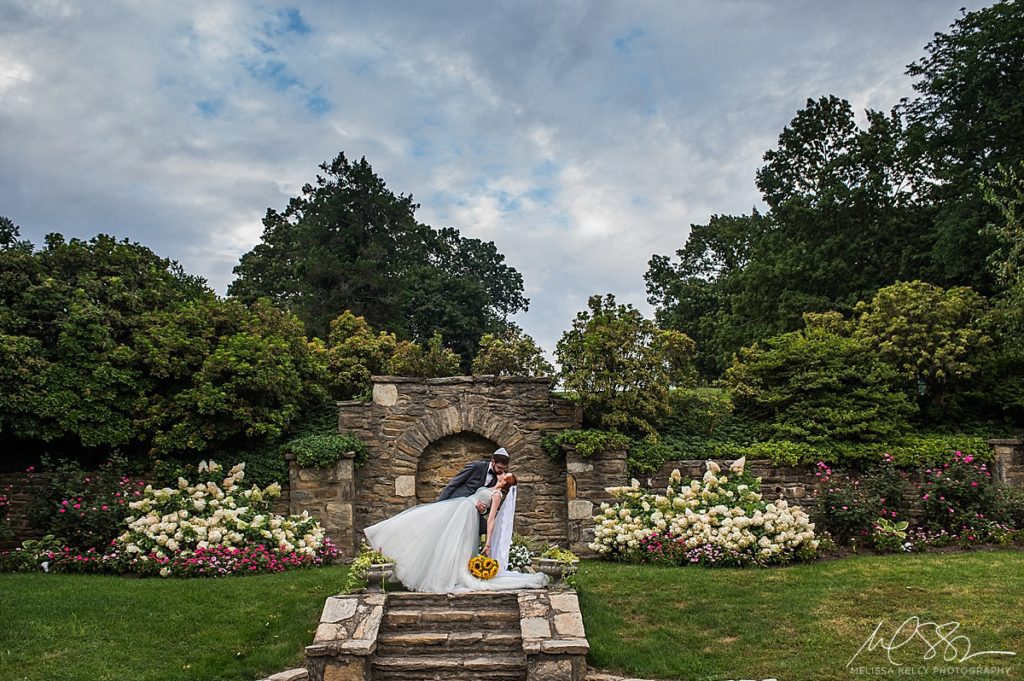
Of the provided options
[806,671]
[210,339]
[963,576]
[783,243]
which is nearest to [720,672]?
[806,671]

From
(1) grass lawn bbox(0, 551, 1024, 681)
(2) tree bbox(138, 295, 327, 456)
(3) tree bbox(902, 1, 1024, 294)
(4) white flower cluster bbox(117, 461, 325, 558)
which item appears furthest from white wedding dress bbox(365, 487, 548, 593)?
(3) tree bbox(902, 1, 1024, 294)

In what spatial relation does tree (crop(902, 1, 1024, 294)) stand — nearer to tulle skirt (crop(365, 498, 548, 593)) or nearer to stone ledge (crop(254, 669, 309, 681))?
tulle skirt (crop(365, 498, 548, 593))

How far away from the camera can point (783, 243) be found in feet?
77.4

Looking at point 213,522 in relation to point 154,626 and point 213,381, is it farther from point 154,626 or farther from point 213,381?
point 154,626

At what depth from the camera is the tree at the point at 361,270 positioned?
96.5 feet

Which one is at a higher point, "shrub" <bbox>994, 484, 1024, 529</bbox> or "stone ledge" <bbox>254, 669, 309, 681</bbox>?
"shrub" <bbox>994, 484, 1024, 529</bbox>

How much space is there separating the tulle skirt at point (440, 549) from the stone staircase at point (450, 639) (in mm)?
206

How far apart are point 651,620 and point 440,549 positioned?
2.48 meters

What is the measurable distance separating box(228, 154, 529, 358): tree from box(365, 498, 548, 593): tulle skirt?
20703mm

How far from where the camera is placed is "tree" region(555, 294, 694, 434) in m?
13.3

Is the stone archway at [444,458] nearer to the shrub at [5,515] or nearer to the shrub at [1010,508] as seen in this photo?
the shrub at [5,515]

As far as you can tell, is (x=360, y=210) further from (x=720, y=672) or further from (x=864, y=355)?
(x=720, y=672)

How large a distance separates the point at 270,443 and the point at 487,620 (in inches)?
255

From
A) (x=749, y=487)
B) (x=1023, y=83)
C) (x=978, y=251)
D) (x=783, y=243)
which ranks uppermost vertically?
Result: (x=1023, y=83)
